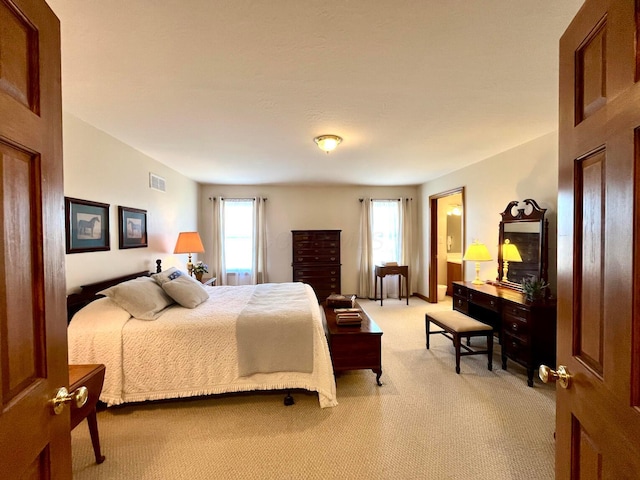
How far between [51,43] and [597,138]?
155 centimetres

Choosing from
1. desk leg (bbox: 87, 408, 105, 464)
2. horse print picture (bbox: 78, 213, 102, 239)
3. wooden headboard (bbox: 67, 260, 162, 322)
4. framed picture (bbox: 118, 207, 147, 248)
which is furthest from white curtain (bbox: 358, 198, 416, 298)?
desk leg (bbox: 87, 408, 105, 464)

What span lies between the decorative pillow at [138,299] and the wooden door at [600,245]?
8.57ft

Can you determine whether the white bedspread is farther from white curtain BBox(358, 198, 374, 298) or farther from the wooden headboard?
white curtain BBox(358, 198, 374, 298)

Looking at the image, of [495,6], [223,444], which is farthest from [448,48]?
[223,444]

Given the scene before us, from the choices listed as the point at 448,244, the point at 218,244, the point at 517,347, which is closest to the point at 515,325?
the point at 517,347

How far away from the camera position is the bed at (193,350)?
2.20 metres

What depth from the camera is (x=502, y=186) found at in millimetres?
3646

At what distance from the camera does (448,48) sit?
160cm

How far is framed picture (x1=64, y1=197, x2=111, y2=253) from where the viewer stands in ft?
7.89

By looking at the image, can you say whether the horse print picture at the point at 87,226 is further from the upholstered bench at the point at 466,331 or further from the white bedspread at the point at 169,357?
the upholstered bench at the point at 466,331

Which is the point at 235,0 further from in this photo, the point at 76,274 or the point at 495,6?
the point at 76,274

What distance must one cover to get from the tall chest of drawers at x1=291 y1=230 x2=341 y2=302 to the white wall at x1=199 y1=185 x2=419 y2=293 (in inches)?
18.3

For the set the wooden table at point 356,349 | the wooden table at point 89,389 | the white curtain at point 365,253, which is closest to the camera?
the wooden table at point 89,389

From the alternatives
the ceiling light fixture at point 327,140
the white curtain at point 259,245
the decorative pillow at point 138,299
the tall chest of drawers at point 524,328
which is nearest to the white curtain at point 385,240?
the white curtain at point 259,245
